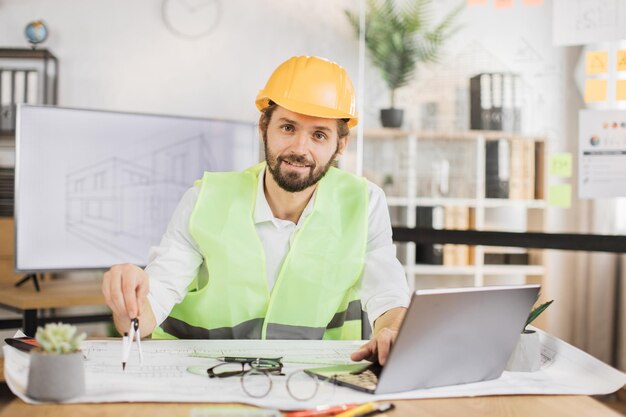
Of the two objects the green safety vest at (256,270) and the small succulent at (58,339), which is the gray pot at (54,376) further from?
the green safety vest at (256,270)

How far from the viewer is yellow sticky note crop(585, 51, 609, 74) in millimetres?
2672

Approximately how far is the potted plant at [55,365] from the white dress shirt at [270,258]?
62cm

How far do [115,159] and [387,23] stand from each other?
1338 millimetres

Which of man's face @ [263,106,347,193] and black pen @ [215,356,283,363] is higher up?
man's face @ [263,106,347,193]

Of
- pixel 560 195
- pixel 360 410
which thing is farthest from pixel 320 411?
pixel 560 195

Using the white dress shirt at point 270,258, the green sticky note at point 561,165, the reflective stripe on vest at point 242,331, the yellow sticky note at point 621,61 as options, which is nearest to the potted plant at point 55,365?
the white dress shirt at point 270,258

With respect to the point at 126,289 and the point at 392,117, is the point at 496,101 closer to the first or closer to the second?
the point at 392,117

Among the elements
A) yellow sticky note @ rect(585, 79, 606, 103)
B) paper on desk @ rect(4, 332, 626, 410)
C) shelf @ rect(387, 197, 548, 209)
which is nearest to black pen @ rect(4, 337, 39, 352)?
paper on desk @ rect(4, 332, 626, 410)

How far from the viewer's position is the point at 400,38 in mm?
2955

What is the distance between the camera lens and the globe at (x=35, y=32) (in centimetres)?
369

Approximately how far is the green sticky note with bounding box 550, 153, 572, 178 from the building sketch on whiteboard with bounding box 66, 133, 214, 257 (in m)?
1.53

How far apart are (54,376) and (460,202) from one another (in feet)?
7.43

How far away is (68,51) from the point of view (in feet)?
12.7

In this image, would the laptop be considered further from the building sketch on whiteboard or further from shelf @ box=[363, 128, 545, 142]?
the building sketch on whiteboard
